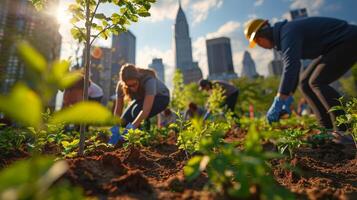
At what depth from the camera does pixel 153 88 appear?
379 cm

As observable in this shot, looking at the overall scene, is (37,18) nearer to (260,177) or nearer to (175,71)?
(175,71)

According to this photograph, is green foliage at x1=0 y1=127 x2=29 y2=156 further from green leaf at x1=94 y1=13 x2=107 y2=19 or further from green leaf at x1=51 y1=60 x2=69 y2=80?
green leaf at x1=51 y1=60 x2=69 y2=80

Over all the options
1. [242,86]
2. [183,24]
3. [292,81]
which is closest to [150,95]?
[292,81]

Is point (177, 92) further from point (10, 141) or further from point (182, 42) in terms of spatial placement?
point (182, 42)

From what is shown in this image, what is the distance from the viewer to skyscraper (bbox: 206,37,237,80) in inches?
5207

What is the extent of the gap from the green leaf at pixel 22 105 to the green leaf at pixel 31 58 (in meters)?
0.07

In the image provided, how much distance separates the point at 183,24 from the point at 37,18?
119m

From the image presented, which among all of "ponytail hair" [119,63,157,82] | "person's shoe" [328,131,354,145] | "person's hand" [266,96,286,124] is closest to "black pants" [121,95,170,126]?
"ponytail hair" [119,63,157,82]

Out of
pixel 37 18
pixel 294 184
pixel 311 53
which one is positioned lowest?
pixel 294 184

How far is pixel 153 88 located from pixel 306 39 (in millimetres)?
2325

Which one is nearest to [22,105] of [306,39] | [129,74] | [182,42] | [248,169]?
[248,169]

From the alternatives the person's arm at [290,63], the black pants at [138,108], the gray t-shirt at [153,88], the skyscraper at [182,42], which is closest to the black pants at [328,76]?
the person's arm at [290,63]

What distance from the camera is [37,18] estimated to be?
41562 mm

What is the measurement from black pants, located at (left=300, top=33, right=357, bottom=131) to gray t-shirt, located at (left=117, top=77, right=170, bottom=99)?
7.58ft
